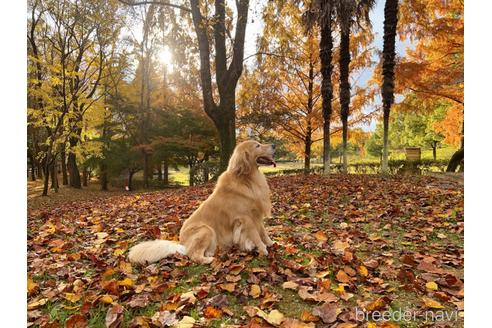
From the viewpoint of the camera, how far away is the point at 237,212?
3650 mm

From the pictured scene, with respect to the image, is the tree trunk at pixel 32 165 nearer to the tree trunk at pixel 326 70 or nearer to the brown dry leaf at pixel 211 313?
the tree trunk at pixel 326 70

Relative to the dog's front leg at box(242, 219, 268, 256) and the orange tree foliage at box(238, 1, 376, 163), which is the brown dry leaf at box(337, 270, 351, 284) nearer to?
the dog's front leg at box(242, 219, 268, 256)

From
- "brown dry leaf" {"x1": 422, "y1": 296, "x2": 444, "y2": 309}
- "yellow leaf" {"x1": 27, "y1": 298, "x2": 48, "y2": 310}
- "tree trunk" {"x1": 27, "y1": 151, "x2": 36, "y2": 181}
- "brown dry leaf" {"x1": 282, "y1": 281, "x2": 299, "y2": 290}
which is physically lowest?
"yellow leaf" {"x1": 27, "y1": 298, "x2": 48, "y2": 310}

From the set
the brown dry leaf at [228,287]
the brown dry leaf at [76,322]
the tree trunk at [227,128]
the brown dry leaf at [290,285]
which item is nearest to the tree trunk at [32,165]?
the tree trunk at [227,128]

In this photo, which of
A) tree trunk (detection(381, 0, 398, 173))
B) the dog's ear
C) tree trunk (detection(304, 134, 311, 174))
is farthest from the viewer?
tree trunk (detection(304, 134, 311, 174))

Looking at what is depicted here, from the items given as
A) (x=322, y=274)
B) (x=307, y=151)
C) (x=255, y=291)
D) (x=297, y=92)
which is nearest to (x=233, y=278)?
(x=255, y=291)

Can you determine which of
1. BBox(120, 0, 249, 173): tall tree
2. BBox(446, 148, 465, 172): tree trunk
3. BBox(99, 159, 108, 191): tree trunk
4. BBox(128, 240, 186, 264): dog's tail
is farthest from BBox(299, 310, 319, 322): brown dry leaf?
BBox(99, 159, 108, 191): tree trunk

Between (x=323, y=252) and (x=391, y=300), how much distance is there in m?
1.13

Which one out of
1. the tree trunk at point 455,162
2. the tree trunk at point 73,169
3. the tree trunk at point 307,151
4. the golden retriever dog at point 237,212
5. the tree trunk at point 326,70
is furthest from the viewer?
the tree trunk at point 307,151

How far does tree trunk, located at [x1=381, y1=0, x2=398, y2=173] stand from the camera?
11836 millimetres

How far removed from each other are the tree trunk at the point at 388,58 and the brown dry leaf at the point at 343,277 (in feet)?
32.6

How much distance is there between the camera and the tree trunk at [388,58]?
38.8 ft

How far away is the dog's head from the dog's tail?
3.31 feet
